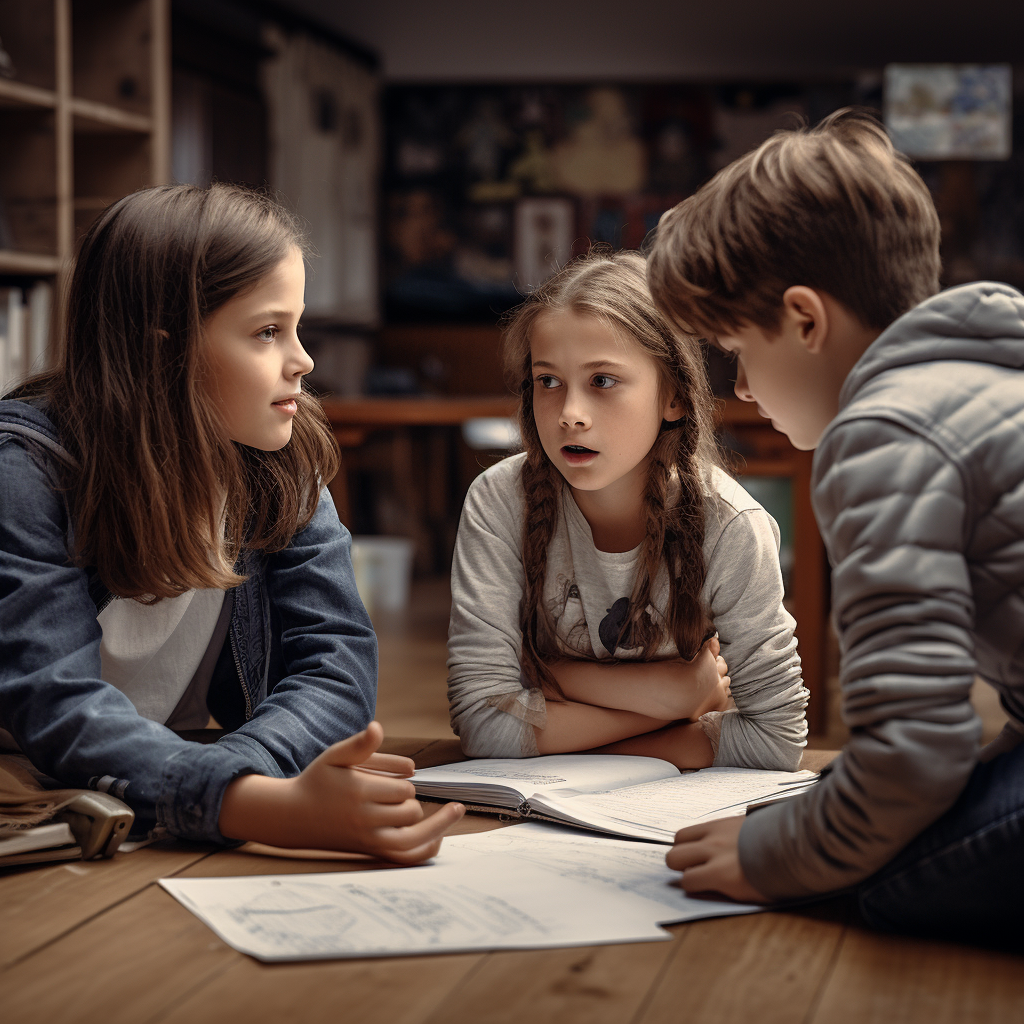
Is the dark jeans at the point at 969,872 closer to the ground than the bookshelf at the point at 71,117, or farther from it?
closer to the ground

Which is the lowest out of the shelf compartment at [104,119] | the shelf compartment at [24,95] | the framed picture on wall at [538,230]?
the shelf compartment at [24,95]

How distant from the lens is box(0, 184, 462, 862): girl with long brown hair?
34.7 inches

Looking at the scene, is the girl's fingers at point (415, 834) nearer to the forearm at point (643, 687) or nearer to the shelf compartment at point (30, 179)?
the forearm at point (643, 687)

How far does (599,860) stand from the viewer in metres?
0.85

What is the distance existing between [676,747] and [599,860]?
1.21 ft

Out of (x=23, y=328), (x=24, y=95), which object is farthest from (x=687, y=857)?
(x=24, y=95)

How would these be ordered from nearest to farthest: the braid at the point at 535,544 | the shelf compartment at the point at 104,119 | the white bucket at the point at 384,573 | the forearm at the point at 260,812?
the forearm at the point at 260,812 < the braid at the point at 535,544 < the shelf compartment at the point at 104,119 < the white bucket at the point at 384,573

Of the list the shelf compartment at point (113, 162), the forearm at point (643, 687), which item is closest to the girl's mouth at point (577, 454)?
the forearm at point (643, 687)

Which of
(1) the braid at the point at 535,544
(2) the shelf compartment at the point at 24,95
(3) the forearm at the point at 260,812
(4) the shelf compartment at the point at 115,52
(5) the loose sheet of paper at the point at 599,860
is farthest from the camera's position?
(4) the shelf compartment at the point at 115,52

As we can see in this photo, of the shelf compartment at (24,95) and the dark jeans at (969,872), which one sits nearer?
the dark jeans at (969,872)

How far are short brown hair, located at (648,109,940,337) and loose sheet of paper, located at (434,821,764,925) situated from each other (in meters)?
0.40

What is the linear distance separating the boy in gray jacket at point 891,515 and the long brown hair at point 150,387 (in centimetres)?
44

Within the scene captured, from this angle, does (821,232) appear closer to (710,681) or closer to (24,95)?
(710,681)

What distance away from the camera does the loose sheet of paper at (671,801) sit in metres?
0.92
